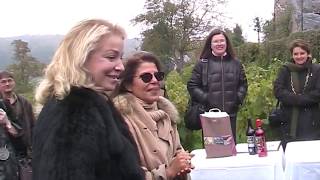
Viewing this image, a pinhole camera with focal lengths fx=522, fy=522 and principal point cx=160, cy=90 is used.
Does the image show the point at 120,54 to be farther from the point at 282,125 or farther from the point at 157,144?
the point at 282,125

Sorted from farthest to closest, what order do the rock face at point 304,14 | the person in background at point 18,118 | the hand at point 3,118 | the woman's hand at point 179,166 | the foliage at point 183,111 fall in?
the rock face at point 304,14
the foliage at point 183,111
the person in background at point 18,118
the hand at point 3,118
the woman's hand at point 179,166

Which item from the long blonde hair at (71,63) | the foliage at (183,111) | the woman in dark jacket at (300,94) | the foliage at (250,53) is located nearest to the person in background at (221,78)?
the woman in dark jacket at (300,94)

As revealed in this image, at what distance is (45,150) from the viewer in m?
1.69

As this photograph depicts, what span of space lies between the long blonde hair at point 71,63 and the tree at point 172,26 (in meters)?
29.2

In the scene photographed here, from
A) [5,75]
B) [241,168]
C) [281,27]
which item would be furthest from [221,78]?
[281,27]

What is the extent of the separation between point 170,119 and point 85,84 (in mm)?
980

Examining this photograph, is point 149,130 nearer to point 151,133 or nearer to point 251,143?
point 151,133

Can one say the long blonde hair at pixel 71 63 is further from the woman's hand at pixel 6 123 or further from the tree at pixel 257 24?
the tree at pixel 257 24

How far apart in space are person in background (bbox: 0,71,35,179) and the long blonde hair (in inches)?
84.6

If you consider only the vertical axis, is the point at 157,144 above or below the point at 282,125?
above

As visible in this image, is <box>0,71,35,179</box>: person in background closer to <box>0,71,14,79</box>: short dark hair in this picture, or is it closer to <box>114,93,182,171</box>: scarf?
<box>0,71,14,79</box>: short dark hair

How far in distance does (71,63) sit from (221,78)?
3.45 metres

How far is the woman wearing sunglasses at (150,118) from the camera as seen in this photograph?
2395mm

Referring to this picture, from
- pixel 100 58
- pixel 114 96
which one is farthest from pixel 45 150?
pixel 114 96
